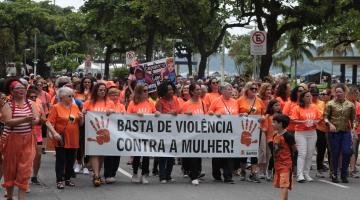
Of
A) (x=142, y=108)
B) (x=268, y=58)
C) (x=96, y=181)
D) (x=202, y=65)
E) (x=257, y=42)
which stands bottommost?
(x=96, y=181)

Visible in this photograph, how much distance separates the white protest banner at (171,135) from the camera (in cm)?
1152

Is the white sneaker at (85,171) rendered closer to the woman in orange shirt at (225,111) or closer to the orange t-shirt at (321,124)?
the woman in orange shirt at (225,111)

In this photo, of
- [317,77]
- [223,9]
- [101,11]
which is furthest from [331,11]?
[317,77]

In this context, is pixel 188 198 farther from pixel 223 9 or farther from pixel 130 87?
pixel 223 9

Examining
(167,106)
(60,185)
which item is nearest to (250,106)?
(167,106)

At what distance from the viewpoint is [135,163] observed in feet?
38.7

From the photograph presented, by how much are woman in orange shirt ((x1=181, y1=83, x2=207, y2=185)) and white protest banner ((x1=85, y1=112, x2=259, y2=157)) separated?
11 centimetres

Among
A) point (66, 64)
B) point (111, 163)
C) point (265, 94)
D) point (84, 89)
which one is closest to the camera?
point (111, 163)

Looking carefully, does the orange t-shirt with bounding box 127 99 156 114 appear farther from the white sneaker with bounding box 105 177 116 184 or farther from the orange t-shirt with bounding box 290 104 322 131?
the orange t-shirt with bounding box 290 104 322 131

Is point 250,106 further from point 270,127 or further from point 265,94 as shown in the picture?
point 265,94

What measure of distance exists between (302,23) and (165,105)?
11.8 metres

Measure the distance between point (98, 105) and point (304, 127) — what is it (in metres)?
3.69

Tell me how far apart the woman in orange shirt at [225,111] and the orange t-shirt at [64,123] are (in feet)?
→ 8.21

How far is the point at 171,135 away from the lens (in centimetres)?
1190
